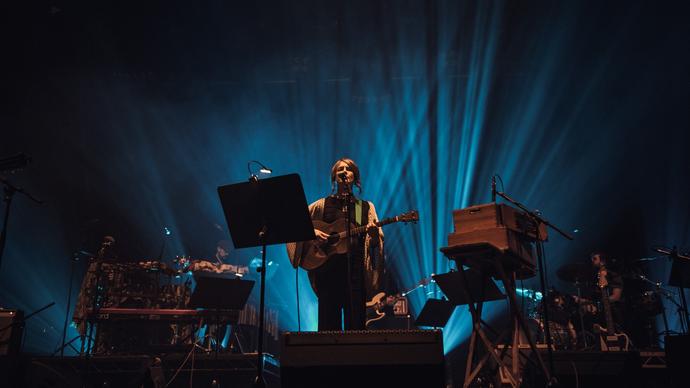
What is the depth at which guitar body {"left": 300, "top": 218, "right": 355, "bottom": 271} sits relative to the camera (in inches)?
179

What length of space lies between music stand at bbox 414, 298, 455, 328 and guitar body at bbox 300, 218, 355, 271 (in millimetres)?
2597

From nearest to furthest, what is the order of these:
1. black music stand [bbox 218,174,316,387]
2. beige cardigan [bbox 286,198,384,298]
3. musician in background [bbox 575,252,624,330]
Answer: black music stand [bbox 218,174,316,387] → beige cardigan [bbox 286,198,384,298] → musician in background [bbox 575,252,624,330]

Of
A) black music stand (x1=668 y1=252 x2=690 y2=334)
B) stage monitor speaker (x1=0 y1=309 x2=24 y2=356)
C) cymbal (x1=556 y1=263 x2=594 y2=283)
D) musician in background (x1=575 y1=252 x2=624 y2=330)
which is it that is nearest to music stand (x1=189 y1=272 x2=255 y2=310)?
stage monitor speaker (x1=0 y1=309 x2=24 y2=356)

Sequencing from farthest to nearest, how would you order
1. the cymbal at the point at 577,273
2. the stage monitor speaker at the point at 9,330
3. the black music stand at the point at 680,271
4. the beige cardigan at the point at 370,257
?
1. the cymbal at the point at 577,273
2. the black music stand at the point at 680,271
3. the stage monitor speaker at the point at 9,330
4. the beige cardigan at the point at 370,257

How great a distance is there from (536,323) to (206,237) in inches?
278

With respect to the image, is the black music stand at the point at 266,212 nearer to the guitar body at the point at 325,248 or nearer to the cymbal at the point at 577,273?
the guitar body at the point at 325,248

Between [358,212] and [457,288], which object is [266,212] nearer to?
[358,212]

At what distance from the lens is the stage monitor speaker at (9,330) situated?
535cm

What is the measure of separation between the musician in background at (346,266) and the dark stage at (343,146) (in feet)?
8.08

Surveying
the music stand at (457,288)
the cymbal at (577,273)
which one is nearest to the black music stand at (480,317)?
the music stand at (457,288)

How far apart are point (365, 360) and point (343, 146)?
823cm

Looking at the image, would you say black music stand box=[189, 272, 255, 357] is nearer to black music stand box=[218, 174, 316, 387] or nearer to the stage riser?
the stage riser

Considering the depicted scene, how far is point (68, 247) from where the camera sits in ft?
35.2

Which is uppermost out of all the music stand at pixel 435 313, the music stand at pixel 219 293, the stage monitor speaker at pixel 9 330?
the music stand at pixel 219 293
